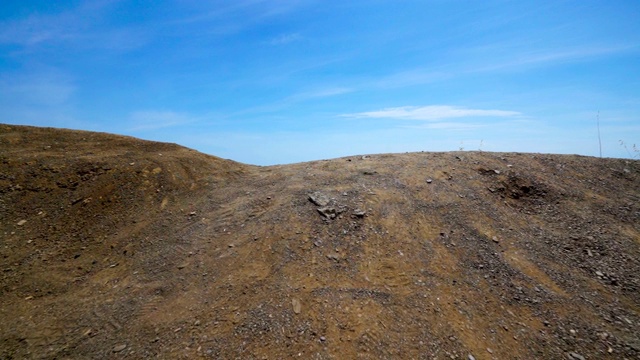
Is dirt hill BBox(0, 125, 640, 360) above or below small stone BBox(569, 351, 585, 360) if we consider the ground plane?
above

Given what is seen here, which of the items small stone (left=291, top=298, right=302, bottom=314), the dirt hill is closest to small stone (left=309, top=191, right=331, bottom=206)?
the dirt hill

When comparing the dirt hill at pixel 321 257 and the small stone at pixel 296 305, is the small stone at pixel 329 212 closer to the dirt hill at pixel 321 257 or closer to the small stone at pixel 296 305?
the dirt hill at pixel 321 257

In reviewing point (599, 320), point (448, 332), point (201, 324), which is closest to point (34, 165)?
point (201, 324)

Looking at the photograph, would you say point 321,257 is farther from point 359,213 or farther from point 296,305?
point 359,213

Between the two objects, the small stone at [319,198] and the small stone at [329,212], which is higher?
the small stone at [319,198]

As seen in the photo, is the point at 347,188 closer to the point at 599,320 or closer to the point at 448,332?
the point at 448,332

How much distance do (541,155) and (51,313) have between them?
47.7 feet

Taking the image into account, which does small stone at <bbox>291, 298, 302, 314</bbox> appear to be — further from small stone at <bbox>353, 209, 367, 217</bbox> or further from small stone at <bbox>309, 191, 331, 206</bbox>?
small stone at <bbox>309, 191, 331, 206</bbox>

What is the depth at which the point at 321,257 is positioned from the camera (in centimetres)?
620

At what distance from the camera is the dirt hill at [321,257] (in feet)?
15.5

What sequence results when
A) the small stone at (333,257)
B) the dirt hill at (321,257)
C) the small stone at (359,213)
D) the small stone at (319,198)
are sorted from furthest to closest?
1. the small stone at (319,198)
2. the small stone at (359,213)
3. the small stone at (333,257)
4. the dirt hill at (321,257)

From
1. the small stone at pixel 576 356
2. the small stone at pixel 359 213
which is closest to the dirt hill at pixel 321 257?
the small stone at pixel 576 356

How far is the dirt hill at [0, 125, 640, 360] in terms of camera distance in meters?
4.71

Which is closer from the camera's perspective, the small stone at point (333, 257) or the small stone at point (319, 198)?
the small stone at point (333, 257)
